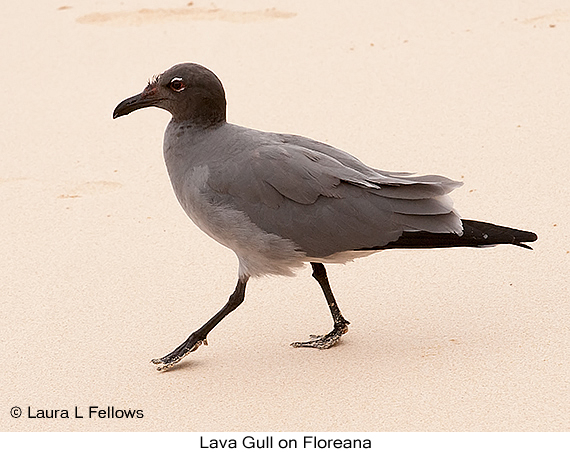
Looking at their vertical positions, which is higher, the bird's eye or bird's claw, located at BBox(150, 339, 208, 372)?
the bird's eye

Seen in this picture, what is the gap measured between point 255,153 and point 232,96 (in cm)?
405

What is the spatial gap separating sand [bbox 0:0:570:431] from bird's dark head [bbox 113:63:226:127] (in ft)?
3.57

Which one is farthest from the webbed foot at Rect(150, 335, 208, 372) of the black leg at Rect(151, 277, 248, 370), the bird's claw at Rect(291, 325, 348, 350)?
the bird's claw at Rect(291, 325, 348, 350)

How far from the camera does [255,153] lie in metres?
4.95

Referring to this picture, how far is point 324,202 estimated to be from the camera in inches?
192

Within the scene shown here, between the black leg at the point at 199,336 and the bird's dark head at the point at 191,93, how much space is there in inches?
33.3

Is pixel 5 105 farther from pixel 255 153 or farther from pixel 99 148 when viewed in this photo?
pixel 255 153

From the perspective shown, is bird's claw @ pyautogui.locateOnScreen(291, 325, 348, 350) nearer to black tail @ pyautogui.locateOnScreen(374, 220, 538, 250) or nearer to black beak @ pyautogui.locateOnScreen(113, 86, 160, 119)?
black tail @ pyautogui.locateOnScreen(374, 220, 538, 250)

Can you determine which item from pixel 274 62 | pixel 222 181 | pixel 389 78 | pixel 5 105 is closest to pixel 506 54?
pixel 389 78

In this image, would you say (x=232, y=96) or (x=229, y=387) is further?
(x=232, y=96)

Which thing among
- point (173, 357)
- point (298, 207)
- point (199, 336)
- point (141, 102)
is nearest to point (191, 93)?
point (141, 102)

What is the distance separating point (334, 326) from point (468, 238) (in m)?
0.87

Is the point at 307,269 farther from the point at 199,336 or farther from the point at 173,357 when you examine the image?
the point at 173,357

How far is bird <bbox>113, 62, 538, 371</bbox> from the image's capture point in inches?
191
